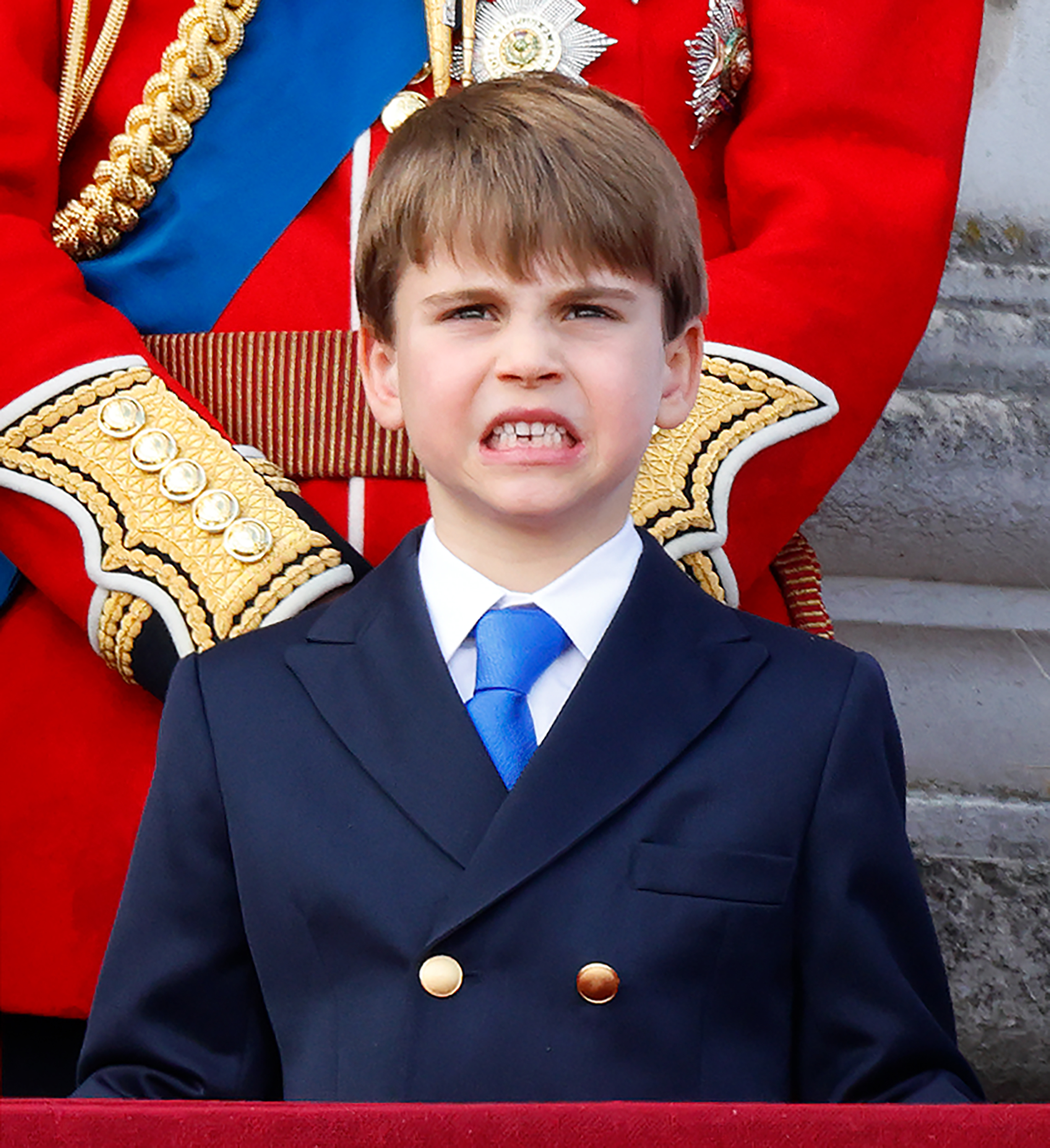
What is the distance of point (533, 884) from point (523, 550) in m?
0.17

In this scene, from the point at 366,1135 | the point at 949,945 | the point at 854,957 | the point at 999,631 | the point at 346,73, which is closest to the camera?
the point at 366,1135

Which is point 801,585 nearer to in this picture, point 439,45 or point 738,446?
point 738,446

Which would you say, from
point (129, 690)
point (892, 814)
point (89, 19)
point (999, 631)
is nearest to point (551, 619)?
point (892, 814)

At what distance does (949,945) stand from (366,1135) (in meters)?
0.85

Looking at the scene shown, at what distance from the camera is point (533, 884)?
76cm

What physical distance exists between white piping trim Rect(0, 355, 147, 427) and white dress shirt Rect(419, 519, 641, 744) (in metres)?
0.27

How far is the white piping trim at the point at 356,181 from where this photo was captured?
1.10 metres

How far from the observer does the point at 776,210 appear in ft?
3.64

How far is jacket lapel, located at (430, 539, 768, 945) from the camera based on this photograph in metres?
0.75

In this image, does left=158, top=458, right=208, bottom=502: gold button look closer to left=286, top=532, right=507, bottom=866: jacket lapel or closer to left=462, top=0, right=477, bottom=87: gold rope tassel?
left=286, top=532, right=507, bottom=866: jacket lapel

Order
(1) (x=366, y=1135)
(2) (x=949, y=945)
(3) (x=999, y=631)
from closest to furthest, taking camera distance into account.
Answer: (1) (x=366, y=1135)
(2) (x=949, y=945)
(3) (x=999, y=631)

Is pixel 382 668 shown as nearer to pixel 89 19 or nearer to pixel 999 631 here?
pixel 89 19

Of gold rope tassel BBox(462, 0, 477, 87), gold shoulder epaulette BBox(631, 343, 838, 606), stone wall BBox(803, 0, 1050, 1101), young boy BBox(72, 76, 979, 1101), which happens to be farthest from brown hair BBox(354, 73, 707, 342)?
stone wall BBox(803, 0, 1050, 1101)

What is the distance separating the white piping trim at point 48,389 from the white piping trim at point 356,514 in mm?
147
